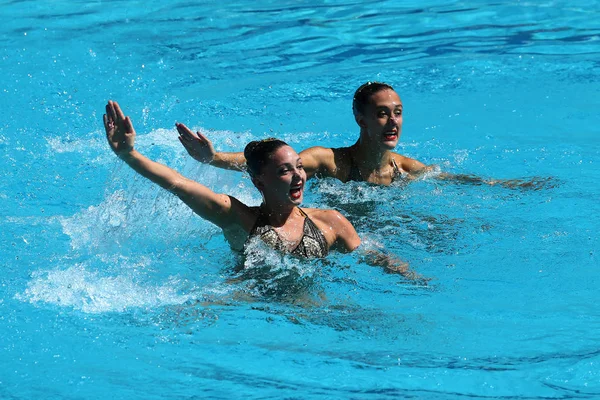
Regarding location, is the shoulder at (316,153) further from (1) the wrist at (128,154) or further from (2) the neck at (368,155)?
(1) the wrist at (128,154)

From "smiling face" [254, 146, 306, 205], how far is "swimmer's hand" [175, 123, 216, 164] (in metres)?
0.65

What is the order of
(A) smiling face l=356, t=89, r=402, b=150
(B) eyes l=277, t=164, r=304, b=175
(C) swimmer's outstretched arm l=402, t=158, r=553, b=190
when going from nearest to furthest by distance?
(B) eyes l=277, t=164, r=304, b=175 < (A) smiling face l=356, t=89, r=402, b=150 < (C) swimmer's outstretched arm l=402, t=158, r=553, b=190

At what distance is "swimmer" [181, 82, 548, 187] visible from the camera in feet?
19.7

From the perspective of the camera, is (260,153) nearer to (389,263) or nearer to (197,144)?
(197,144)

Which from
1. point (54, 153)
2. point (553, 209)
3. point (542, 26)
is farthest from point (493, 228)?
point (542, 26)

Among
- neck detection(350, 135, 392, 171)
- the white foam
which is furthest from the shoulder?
the white foam

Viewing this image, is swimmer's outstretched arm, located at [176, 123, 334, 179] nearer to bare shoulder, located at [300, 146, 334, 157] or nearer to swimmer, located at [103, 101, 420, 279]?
bare shoulder, located at [300, 146, 334, 157]

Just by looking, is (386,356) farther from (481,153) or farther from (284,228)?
(481,153)

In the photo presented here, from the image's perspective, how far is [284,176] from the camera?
4801 mm

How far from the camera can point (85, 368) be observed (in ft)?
14.7

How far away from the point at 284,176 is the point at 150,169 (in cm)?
72

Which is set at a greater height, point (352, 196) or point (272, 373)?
point (352, 196)

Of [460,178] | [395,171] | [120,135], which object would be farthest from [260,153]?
[460,178]

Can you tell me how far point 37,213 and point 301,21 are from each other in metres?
5.14
